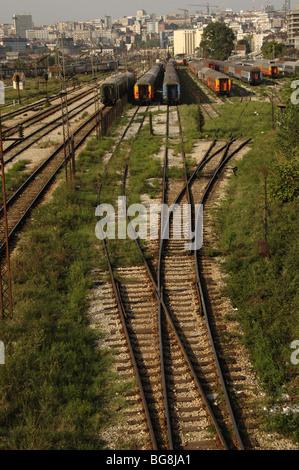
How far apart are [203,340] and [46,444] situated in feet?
11.7

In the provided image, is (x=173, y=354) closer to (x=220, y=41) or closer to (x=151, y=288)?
(x=151, y=288)

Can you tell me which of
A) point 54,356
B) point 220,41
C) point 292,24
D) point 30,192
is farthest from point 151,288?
point 292,24

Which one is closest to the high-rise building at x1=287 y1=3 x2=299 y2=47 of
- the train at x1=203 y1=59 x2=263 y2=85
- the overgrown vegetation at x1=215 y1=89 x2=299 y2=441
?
the train at x1=203 y1=59 x2=263 y2=85

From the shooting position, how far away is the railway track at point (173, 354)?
23.7ft

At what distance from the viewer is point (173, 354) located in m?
8.99

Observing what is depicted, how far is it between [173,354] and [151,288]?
2506mm

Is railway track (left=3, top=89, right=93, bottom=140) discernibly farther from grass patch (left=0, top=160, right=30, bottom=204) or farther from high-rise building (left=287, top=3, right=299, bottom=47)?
high-rise building (left=287, top=3, right=299, bottom=47)

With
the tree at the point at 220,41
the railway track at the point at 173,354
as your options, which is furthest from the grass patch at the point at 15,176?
the tree at the point at 220,41

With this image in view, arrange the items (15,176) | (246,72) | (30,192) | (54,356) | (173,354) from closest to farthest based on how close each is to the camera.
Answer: (54,356), (173,354), (30,192), (15,176), (246,72)

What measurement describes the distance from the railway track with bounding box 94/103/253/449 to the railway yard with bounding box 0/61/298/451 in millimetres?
21

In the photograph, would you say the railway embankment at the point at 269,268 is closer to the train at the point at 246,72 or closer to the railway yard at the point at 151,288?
the railway yard at the point at 151,288

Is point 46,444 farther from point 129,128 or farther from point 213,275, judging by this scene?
point 129,128

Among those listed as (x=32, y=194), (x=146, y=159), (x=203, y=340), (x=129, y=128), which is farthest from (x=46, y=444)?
(x=129, y=128)

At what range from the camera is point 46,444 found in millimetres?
6789
